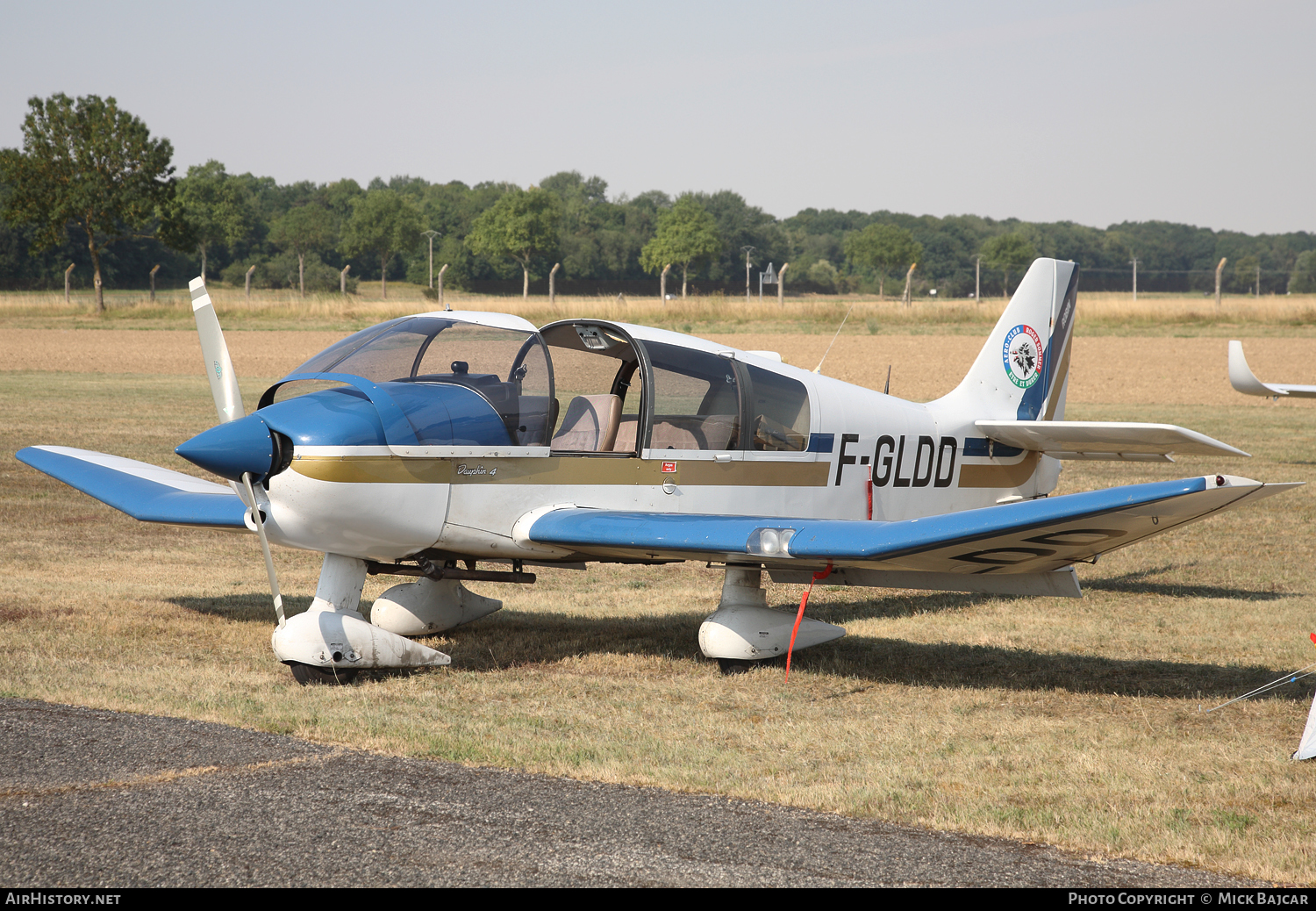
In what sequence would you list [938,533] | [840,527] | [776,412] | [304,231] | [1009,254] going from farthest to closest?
[1009,254], [304,231], [776,412], [840,527], [938,533]

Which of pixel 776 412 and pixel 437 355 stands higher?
pixel 437 355

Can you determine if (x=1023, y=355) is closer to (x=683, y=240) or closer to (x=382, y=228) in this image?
(x=382, y=228)

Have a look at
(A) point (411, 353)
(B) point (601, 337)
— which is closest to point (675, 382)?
(B) point (601, 337)

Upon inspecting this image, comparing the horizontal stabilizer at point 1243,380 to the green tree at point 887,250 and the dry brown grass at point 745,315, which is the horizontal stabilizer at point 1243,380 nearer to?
the dry brown grass at point 745,315

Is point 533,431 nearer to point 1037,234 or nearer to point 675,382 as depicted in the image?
point 675,382

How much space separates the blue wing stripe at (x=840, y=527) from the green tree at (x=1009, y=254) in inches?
4325

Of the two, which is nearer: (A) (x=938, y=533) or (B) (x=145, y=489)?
(A) (x=938, y=533)

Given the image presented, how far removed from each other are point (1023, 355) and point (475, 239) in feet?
315

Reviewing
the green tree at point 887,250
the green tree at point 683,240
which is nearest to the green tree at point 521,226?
the green tree at point 683,240

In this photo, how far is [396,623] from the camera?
7.82 meters

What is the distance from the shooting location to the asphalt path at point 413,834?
381cm

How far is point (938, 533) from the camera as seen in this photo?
575cm

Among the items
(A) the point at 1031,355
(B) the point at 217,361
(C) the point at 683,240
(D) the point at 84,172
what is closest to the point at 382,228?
(C) the point at 683,240

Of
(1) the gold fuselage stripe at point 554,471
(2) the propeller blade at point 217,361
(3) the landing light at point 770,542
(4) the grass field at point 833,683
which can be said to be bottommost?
(4) the grass field at point 833,683
